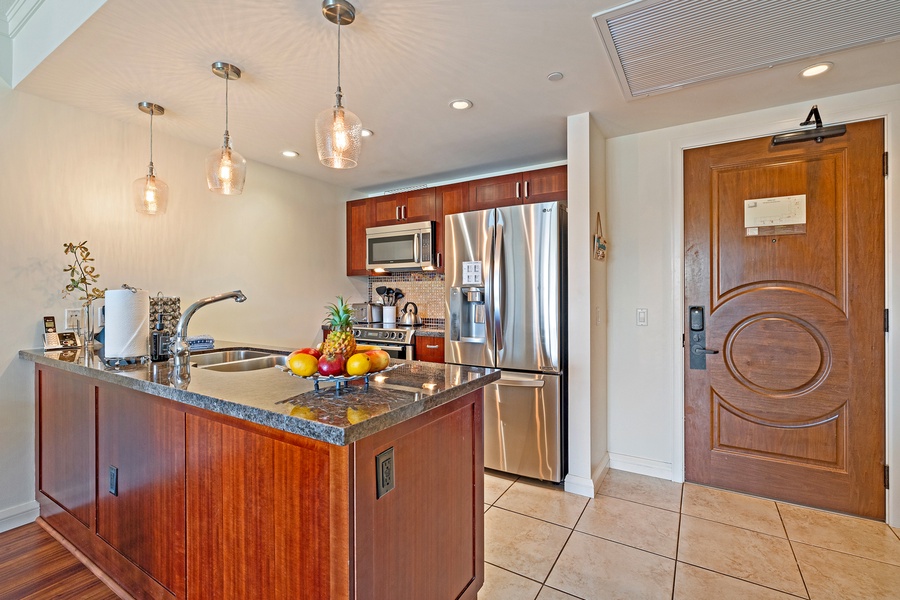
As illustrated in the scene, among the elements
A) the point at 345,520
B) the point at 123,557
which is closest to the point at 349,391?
the point at 345,520

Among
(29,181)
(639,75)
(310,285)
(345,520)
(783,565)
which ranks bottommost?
(783,565)

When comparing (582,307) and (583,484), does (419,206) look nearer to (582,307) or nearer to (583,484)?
(582,307)

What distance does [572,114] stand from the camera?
2.60 m

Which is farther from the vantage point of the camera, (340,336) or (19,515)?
(19,515)

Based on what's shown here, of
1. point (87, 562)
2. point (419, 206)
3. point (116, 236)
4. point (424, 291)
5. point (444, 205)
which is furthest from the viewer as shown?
point (424, 291)

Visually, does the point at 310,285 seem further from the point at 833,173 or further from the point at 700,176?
the point at 833,173

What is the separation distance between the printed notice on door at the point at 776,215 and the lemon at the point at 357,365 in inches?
101

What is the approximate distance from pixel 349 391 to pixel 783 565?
215 centimetres

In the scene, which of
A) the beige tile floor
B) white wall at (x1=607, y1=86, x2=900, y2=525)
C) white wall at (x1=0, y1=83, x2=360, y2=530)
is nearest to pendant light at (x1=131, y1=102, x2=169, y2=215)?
white wall at (x1=0, y1=83, x2=360, y2=530)

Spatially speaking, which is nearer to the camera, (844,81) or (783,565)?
(783,565)

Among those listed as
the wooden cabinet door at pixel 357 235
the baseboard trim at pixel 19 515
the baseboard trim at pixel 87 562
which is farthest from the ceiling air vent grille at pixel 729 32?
the baseboard trim at pixel 19 515

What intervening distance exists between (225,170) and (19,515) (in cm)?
218

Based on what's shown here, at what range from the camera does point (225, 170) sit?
2012 mm

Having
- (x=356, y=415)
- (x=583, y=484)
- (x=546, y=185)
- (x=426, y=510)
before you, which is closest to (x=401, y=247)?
(x=546, y=185)
